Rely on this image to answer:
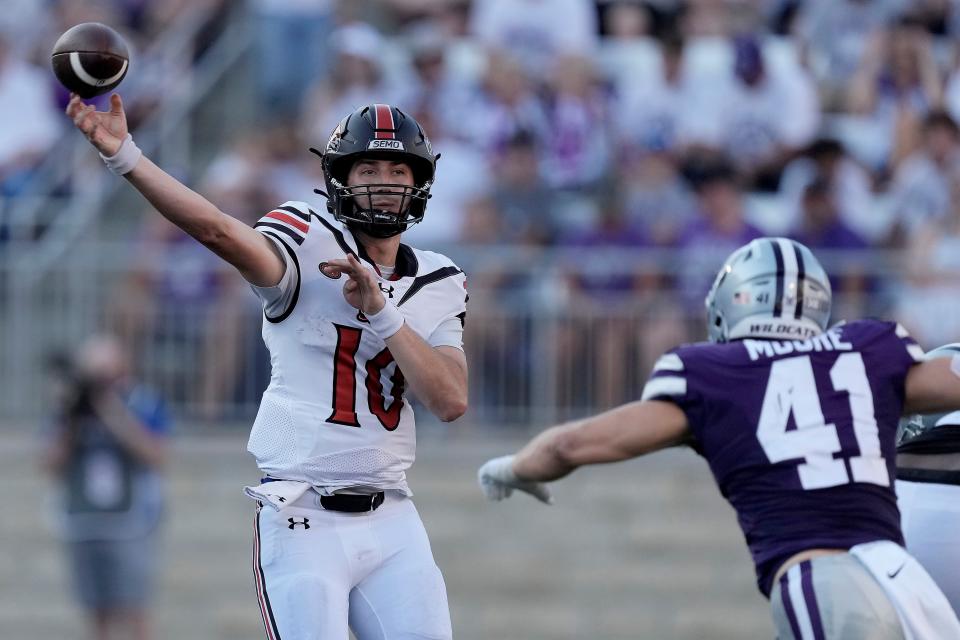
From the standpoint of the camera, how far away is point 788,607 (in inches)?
189

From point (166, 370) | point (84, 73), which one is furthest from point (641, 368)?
point (84, 73)

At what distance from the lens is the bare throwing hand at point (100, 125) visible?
4.70 m

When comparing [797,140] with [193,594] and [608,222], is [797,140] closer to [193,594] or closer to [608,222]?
[608,222]

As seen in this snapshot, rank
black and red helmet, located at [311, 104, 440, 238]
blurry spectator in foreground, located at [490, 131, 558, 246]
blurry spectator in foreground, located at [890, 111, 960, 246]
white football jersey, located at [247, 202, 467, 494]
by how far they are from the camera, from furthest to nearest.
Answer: blurry spectator in foreground, located at [490, 131, 558, 246]
blurry spectator in foreground, located at [890, 111, 960, 246]
black and red helmet, located at [311, 104, 440, 238]
white football jersey, located at [247, 202, 467, 494]

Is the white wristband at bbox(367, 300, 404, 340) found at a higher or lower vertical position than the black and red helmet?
lower

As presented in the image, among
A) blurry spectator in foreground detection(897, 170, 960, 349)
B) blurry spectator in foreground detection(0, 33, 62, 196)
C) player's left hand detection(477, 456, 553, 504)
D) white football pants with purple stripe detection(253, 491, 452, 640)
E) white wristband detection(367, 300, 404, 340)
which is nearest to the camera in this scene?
white wristband detection(367, 300, 404, 340)

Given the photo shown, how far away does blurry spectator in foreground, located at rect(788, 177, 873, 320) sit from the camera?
1113 centimetres

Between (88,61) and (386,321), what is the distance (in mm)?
1106

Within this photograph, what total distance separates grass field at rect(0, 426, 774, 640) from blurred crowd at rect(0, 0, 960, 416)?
3.73ft

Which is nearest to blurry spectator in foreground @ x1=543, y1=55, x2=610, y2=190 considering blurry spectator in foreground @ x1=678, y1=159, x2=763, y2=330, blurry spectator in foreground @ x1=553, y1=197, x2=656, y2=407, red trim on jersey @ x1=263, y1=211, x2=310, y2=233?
blurry spectator in foreground @ x1=553, y1=197, x2=656, y2=407

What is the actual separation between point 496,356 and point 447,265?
18.8 ft

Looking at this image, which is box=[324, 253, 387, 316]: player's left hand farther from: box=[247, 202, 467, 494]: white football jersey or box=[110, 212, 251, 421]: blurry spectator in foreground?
box=[110, 212, 251, 421]: blurry spectator in foreground

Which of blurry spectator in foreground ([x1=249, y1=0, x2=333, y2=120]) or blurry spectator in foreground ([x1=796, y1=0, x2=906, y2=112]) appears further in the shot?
blurry spectator in foreground ([x1=249, y1=0, x2=333, y2=120])

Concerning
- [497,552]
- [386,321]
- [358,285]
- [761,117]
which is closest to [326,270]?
[358,285]
